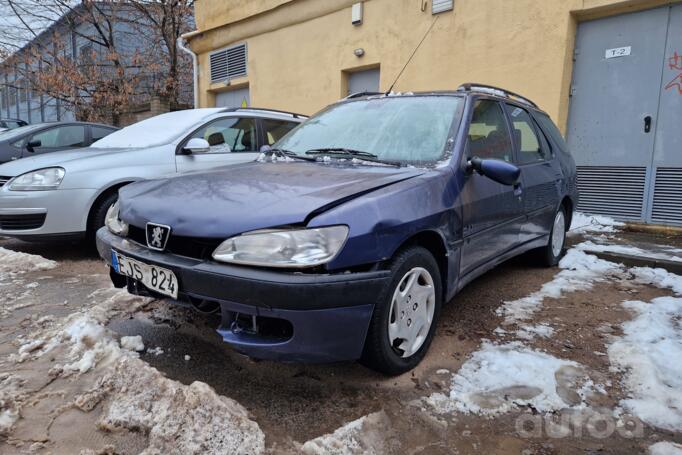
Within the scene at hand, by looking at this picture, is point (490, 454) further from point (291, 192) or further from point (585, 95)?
point (585, 95)

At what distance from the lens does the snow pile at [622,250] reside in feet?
14.5

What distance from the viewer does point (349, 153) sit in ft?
9.61

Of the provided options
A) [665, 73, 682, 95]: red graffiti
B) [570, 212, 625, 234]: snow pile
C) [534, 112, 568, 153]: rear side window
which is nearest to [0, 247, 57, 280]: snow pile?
[534, 112, 568, 153]: rear side window

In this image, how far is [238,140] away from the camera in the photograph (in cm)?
529

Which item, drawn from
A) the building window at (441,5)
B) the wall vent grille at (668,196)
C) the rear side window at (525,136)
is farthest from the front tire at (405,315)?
the building window at (441,5)

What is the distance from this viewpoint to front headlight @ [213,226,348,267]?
1.95m

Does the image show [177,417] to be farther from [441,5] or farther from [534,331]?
[441,5]

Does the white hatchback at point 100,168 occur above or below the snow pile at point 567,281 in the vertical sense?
above

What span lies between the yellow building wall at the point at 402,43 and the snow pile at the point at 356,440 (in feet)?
18.3

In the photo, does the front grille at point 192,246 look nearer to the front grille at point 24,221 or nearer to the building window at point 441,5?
the front grille at point 24,221

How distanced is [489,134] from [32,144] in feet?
23.7

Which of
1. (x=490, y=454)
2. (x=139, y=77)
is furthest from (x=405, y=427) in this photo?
(x=139, y=77)

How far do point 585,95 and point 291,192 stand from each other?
556 cm

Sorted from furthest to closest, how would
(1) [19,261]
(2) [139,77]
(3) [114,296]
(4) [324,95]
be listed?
(2) [139,77] → (4) [324,95] → (1) [19,261] → (3) [114,296]
